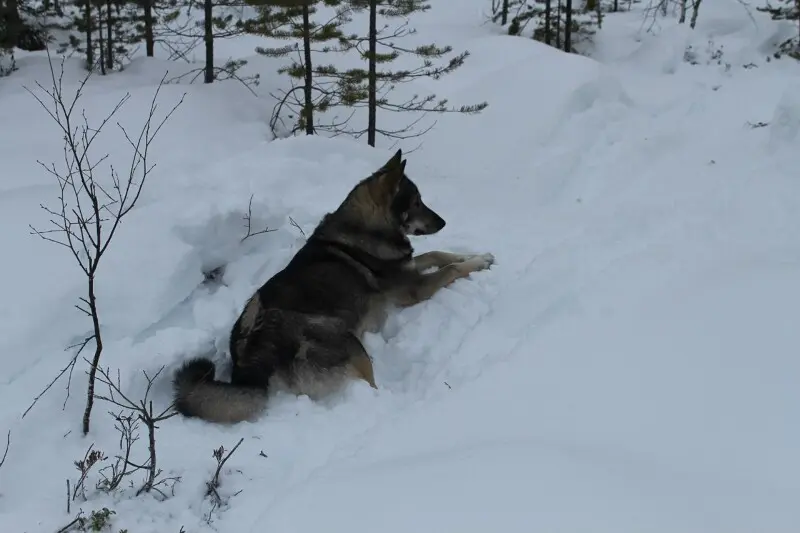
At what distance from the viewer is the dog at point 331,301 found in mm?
4141

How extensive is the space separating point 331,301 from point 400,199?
1378 millimetres

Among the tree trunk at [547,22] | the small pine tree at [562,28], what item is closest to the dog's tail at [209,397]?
the small pine tree at [562,28]

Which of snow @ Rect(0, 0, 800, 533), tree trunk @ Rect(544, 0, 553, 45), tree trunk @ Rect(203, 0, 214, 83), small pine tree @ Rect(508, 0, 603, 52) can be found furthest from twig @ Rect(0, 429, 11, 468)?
tree trunk @ Rect(544, 0, 553, 45)

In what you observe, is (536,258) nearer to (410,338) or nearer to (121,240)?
(410,338)

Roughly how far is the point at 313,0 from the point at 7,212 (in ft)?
21.1

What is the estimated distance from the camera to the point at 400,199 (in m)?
5.79

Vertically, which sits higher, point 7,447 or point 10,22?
point 10,22

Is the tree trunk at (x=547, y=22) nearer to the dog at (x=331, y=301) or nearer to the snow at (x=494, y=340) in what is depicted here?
the snow at (x=494, y=340)

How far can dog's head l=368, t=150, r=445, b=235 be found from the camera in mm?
5617

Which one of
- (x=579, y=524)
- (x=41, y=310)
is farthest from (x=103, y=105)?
(x=579, y=524)

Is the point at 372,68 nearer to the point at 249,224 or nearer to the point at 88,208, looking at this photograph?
the point at 249,224

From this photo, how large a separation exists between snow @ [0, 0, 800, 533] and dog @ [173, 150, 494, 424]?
0.17m

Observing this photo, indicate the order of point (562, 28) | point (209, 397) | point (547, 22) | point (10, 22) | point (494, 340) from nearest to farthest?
point (209, 397), point (494, 340), point (10, 22), point (547, 22), point (562, 28)

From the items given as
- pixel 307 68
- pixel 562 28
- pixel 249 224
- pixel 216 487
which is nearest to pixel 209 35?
pixel 307 68
